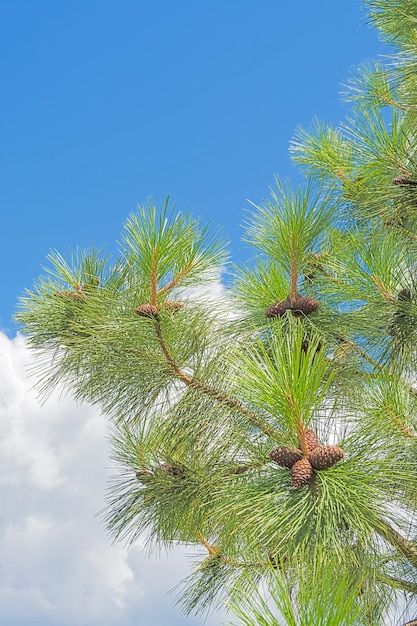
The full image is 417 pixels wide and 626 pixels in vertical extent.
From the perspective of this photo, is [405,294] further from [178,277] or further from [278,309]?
[178,277]

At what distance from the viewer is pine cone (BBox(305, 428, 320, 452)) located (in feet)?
3.17

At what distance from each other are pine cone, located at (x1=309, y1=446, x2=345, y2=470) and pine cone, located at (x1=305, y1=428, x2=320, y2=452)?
0.01 metres

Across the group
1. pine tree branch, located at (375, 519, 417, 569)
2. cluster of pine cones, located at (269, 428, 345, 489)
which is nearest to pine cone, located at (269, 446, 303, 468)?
cluster of pine cones, located at (269, 428, 345, 489)

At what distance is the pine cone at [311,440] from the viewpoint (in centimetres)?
97

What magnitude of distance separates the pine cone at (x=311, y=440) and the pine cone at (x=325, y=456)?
0.05ft

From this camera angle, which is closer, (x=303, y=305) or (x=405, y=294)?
(x=303, y=305)

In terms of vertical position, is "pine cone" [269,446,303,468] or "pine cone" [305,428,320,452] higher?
"pine cone" [305,428,320,452]

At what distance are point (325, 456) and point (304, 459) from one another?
3 cm

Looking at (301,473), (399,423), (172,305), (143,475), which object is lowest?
(301,473)

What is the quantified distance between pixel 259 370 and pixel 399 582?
0.91 m

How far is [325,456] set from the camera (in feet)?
3.10

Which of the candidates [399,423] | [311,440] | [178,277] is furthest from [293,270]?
[311,440]

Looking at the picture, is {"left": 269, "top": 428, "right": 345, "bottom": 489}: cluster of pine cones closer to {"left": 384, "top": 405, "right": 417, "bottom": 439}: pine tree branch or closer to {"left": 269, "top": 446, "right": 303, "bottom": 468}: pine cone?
{"left": 269, "top": 446, "right": 303, "bottom": 468}: pine cone

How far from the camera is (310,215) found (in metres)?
1.42
